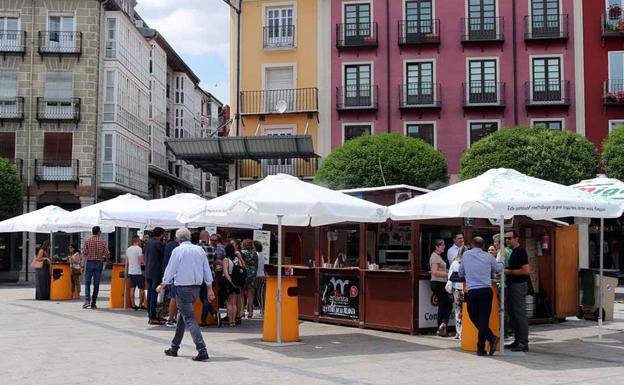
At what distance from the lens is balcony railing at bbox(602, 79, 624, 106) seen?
34250 mm

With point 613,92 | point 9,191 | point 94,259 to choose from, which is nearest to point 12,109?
point 9,191

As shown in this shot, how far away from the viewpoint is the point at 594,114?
3488cm

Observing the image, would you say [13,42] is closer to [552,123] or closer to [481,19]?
[481,19]

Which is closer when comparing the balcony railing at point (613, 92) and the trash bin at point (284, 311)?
the trash bin at point (284, 311)

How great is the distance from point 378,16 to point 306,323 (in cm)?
2288

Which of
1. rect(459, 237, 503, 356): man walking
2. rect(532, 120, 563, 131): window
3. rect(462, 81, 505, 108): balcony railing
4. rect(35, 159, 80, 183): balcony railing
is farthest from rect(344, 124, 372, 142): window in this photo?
rect(459, 237, 503, 356): man walking

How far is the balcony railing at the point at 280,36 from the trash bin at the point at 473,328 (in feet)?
86.5

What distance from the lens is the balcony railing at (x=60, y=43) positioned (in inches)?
1679

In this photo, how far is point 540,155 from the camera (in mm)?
31547

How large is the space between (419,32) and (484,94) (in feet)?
13.4

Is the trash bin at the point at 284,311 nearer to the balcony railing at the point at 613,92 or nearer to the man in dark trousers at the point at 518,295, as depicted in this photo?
the man in dark trousers at the point at 518,295

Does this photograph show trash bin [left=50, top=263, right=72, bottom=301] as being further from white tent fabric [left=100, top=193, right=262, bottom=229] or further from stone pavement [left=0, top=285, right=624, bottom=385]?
stone pavement [left=0, top=285, right=624, bottom=385]

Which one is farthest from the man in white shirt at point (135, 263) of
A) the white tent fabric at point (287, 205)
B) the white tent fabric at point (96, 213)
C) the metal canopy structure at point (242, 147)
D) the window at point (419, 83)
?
the window at point (419, 83)

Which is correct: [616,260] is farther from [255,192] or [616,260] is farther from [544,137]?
[255,192]
